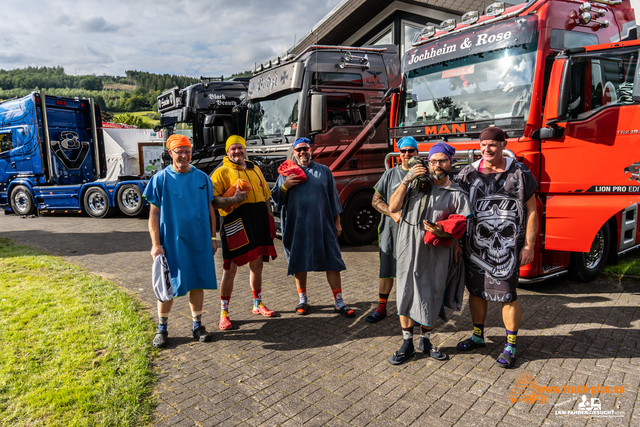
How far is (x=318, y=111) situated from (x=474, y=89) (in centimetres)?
259

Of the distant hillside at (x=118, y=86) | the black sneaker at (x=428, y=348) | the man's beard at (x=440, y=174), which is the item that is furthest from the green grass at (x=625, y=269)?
the distant hillside at (x=118, y=86)

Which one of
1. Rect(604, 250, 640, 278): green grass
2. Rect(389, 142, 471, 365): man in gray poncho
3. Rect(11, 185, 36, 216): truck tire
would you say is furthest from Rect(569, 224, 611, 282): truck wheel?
Rect(11, 185, 36, 216): truck tire

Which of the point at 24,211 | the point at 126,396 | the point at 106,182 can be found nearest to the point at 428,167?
the point at 126,396

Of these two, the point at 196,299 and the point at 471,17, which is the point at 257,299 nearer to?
the point at 196,299

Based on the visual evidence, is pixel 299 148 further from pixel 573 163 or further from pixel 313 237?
pixel 573 163

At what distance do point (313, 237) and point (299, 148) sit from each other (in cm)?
95

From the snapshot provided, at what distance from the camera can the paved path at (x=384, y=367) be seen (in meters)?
2.89

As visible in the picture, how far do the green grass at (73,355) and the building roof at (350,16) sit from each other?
8903mm

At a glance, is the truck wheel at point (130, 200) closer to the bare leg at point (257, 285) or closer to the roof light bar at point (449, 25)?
the bare leg at point (257, 285)

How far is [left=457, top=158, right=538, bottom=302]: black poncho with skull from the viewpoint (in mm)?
3375

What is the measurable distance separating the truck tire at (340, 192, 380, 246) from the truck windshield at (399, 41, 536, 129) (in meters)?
1.95

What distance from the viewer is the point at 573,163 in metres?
4.63

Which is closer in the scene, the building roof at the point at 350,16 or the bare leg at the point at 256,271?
the bare leg at the point at 256,271

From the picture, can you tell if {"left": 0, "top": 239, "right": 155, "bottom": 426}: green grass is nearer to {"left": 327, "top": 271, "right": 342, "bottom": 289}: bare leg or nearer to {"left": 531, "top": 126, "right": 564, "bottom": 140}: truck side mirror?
{"left": 327, "top": 271, "right": 342, "bottom": 289}: bare leg
